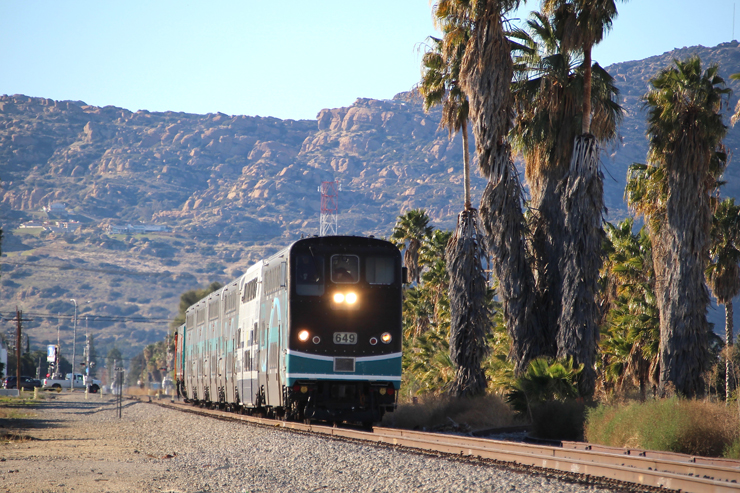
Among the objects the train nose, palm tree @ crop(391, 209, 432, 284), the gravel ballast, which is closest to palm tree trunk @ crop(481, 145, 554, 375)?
the train nose

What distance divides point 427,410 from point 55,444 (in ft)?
32.9

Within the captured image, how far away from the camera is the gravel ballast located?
1114cm

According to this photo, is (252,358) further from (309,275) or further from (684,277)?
(684,277)

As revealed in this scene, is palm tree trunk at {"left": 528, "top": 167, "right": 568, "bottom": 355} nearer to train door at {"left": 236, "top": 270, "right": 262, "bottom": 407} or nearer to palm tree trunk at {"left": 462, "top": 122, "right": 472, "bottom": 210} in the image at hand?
palm tree trunk at {"left": 462, "top": 122, "right": 472, "bottom": 210}


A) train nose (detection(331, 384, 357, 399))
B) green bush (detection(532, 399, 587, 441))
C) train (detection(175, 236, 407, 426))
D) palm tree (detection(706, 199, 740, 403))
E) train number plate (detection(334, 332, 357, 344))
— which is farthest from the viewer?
palm tree (detection(706, 199, 740, 403))

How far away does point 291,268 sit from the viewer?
2038 cm

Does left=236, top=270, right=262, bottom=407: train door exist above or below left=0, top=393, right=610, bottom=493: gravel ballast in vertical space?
above

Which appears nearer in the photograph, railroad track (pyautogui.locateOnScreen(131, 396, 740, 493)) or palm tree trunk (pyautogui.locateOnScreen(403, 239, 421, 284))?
railroad track (pyautogui.locateOnScreen(131, 396, 740, 493))

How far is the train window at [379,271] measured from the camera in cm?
2086

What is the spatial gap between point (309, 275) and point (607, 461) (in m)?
10.0

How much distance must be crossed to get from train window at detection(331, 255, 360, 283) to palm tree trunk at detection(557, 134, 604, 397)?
719 centimetres

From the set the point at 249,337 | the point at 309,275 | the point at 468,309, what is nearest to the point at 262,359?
the point at 249,337

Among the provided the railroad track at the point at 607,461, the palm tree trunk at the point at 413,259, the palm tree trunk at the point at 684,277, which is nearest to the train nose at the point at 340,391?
the railroad track at the point at 607,461

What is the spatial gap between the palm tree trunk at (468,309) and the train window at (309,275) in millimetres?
8095
